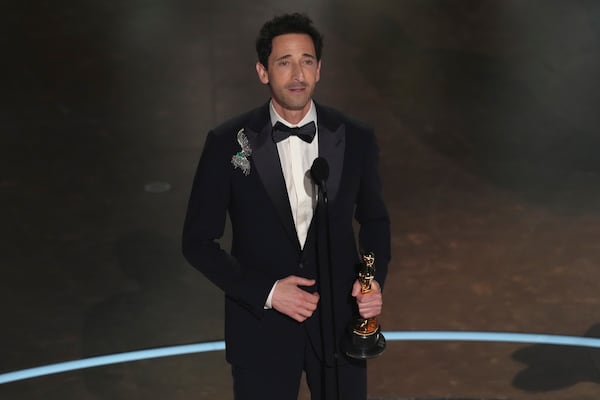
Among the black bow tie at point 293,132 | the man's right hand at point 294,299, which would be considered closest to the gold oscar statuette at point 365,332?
the man's right hand at point 294,299

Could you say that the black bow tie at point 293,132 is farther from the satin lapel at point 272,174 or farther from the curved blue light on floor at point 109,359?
the curved blue light on floor at point 109,359

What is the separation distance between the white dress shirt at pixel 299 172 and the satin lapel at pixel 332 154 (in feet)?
0.09

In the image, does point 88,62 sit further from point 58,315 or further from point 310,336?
point 310,336

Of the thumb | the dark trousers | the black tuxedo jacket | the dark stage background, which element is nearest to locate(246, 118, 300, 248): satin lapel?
the black tuxedo jacket

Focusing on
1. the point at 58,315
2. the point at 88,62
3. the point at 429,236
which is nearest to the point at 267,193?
the point at 58,315

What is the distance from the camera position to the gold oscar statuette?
2799mm

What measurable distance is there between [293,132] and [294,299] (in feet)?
1.54

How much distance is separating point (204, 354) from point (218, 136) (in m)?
2.05

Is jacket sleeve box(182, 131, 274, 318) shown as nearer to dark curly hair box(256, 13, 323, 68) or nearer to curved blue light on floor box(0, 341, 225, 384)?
dark curly hair box(256, 13, 323, 68)

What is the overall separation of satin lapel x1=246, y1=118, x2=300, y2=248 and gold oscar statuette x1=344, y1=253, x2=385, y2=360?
25cm

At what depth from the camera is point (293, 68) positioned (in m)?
2.82

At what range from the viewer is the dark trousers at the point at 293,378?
3.04 meters

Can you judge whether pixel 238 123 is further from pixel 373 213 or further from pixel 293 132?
pixel 373 213

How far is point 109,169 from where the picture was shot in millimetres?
6547
